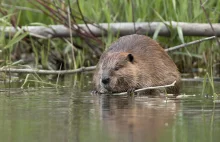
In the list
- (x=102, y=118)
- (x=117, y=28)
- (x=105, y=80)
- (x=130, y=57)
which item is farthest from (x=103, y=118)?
(x=117, y=28)

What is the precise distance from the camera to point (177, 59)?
8.45 metres

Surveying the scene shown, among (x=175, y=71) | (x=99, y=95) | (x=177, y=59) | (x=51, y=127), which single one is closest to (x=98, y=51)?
(x=177, y=59)

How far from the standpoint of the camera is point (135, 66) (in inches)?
259

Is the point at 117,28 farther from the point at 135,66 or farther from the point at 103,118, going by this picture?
the point at 103,118

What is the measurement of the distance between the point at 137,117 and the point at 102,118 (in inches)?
8.5

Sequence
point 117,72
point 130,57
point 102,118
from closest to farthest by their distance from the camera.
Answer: point 102,118 < point 117,72 < point 130,57

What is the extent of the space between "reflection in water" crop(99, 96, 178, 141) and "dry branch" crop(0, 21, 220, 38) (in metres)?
2.19

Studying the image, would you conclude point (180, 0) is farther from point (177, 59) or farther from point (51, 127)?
point (51, 127)

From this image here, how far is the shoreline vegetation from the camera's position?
7777 millimetres

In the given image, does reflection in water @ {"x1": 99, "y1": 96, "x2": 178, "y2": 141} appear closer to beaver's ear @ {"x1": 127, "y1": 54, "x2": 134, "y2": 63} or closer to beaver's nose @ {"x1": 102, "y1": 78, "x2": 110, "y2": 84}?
beaver's nose @ {"x1": 102, "y1": 78, "x2": 110, "y2": 84}

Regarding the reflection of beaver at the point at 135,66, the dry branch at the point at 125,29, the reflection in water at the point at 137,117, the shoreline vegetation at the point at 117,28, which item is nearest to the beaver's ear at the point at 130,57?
the reflection of beaver at the point at 135,66

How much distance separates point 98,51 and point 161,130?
4561mm

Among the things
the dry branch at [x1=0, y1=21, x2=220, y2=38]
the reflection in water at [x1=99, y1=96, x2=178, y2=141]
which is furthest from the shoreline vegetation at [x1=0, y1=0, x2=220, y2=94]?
the reflection in water at [x1=99, y1=96, x2=178, y2=141]

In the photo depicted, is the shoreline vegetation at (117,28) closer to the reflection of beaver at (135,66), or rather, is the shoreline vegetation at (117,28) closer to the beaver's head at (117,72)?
the reflection of beaver at (135,66)
